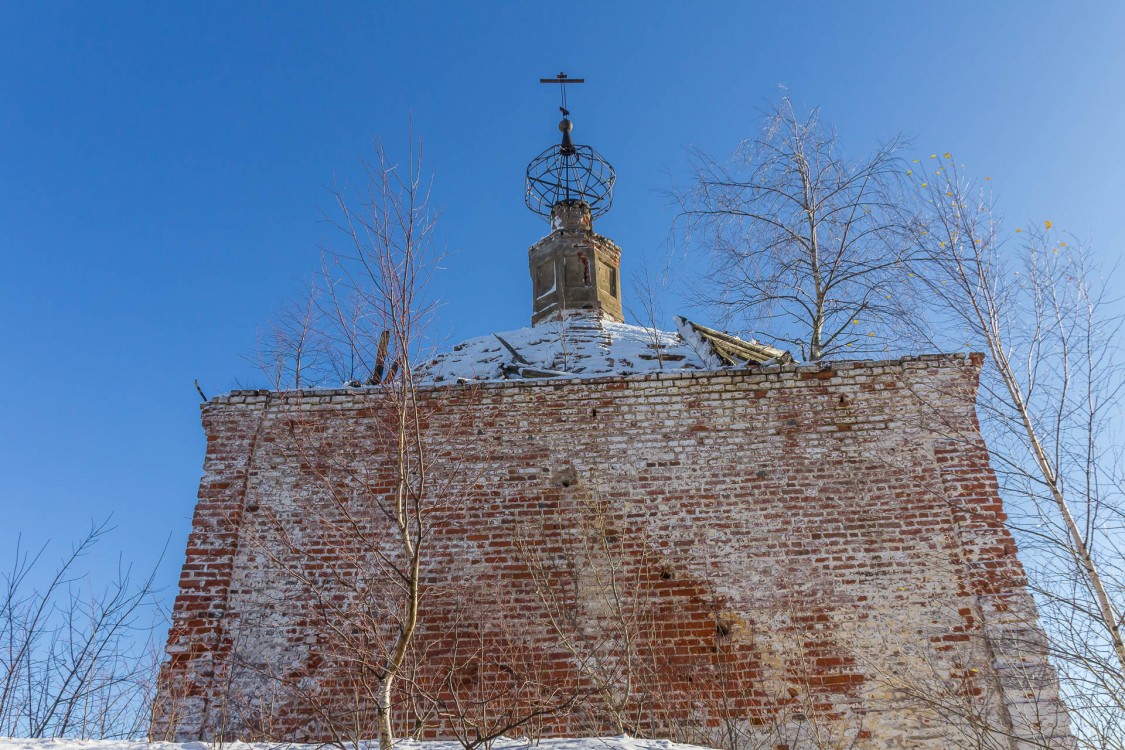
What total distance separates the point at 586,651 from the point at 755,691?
129 centimetres

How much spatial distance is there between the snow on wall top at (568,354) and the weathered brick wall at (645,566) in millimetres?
2510

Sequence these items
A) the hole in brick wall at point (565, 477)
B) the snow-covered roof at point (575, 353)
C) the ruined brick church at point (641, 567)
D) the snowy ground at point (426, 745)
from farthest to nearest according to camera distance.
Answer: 1. the snow-covered roof at point (575, 353)
2. the hole in brick wall at point (565, 477)
3. the ruined brick church at point (641, 567)
4. the snowy ground at point (426, 745)

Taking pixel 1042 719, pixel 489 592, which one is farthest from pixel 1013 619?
pixel 489 592

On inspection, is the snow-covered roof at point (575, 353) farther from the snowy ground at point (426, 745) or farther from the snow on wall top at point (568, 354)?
the snowy ground at point (426, 745)

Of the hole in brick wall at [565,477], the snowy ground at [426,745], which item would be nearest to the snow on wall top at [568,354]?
the hole in brick wall at [565,477]

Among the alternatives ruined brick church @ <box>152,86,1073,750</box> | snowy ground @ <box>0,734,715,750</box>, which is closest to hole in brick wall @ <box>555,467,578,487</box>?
ruined brick church @ <box>152,86,1073,750</box>

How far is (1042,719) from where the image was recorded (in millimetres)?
5969

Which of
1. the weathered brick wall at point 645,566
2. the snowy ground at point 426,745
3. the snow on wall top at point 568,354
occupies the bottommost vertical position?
the snowy ground at point 426,745

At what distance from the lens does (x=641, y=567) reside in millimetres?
6793

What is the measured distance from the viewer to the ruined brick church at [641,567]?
243 inches

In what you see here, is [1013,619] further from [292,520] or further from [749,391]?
[292,520]

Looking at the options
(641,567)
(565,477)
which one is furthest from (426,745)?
(565,477)

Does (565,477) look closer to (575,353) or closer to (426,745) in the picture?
(426,745)

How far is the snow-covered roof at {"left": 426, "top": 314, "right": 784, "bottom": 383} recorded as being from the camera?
10547 millimetres
